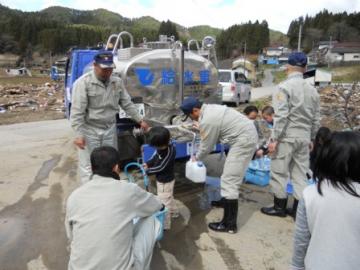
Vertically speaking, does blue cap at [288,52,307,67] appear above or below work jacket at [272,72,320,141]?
above

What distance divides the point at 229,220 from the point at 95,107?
208 cm

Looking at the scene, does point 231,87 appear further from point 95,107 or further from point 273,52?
point 273,52

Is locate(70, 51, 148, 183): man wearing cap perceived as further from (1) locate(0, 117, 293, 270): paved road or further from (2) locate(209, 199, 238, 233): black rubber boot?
(2) locate(209, 199, 238, 233): black rubber boot

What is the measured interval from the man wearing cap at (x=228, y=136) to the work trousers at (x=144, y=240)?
4.44ft

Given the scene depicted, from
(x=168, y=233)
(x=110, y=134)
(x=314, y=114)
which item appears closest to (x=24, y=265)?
(x=168, y=233)

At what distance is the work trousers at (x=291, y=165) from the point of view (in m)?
4.20

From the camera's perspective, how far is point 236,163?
12.8ft

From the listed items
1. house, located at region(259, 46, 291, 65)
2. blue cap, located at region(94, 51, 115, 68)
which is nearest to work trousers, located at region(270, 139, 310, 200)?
blue cap, located at region(94, 51, 115, 68)

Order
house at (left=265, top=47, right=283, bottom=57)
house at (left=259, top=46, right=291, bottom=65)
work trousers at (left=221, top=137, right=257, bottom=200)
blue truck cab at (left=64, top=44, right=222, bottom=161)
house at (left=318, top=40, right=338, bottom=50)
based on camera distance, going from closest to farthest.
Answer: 1. work trousers at (left=221, top=137, right=257, bottom=200)
2. blue truck cab at (left=64, top=44, right=222, bottom=161)
3. house at (left=318, top=40, right=338, bottom=50)
4. house at (left=259, top=46, right=291, bottom=65)
5. house at (left=265, top=47, right=283, bottom=57)

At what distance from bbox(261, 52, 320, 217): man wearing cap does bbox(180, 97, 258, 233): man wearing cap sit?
45 cm

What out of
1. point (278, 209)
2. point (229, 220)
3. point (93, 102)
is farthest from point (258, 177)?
point (93, 102)

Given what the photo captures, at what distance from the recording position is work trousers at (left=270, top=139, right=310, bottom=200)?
4203 millimetres

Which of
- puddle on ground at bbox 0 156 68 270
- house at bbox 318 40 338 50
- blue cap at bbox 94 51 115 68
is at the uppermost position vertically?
house at bbox 318 40 338 50

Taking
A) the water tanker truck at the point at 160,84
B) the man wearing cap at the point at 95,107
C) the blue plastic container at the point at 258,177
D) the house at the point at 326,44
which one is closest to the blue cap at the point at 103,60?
the man wearing cap at the point at 95,107
